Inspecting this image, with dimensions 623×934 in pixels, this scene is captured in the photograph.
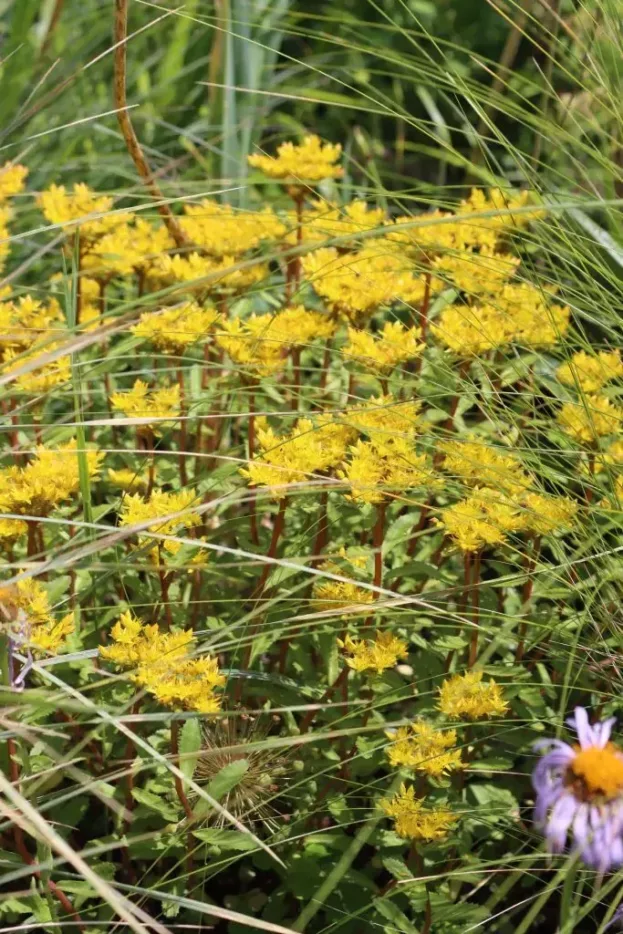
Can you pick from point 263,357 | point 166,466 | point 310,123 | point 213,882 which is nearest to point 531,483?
point 263,357

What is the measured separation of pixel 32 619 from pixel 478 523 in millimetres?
533

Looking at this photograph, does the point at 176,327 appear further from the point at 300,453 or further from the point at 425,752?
the point at 425,752

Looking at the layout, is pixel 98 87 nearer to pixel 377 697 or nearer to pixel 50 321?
pixel 50 321

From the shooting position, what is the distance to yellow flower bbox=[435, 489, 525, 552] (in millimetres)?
1386

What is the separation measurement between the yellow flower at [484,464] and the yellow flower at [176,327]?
37 centimetres

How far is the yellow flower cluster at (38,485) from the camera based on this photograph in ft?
4.66

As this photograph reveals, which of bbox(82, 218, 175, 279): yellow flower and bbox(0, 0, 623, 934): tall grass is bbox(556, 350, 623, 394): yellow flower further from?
bbox(82, 218, 175, 279): yellow flower

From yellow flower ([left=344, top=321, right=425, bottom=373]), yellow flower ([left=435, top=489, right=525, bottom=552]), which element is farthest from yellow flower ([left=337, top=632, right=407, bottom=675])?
yellow flower ([left=344, top=321, right=425, bottom=373])

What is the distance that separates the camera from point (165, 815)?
1.40 meters

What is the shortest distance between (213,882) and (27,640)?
1.93ft

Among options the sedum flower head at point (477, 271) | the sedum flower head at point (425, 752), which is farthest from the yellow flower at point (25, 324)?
the sedum flower head at point (425, 752)

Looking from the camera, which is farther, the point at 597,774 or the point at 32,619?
the point at 32,619

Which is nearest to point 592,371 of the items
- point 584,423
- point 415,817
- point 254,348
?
point 584,423

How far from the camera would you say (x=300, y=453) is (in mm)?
1425
